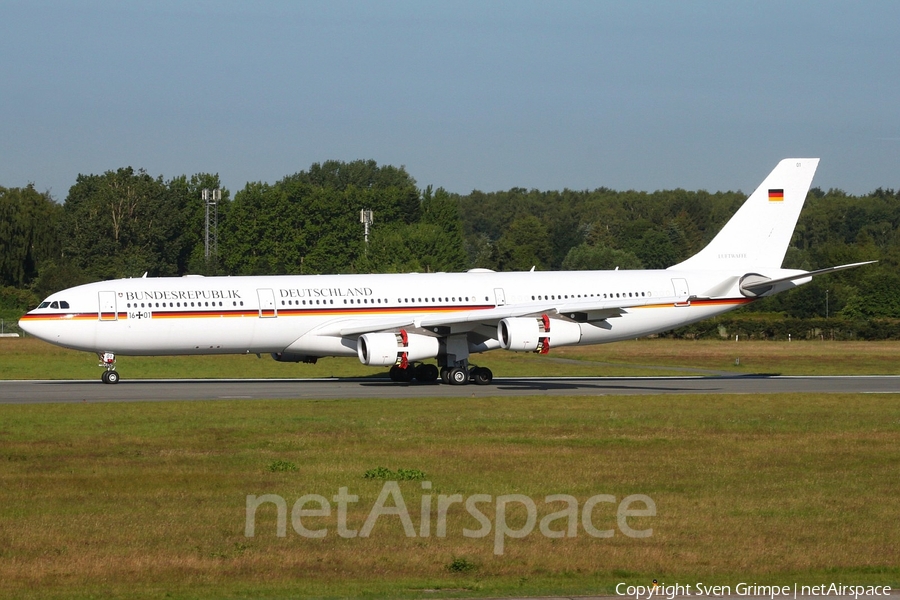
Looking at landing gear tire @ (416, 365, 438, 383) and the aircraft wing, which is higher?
the aircraft wing

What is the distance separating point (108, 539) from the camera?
14.3m

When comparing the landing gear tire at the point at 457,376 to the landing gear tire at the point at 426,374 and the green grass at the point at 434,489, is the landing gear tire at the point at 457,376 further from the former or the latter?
the green grass at the point at 434,489

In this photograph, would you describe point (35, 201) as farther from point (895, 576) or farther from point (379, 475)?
point (895, 576)

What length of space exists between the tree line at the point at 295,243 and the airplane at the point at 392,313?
50.4m

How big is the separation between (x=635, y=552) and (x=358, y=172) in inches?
6228

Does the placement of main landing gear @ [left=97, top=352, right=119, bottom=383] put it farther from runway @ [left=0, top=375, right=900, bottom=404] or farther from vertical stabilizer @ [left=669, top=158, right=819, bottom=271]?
vertical stabilizer @ [left=669, top=158, right=819, bottom=271]

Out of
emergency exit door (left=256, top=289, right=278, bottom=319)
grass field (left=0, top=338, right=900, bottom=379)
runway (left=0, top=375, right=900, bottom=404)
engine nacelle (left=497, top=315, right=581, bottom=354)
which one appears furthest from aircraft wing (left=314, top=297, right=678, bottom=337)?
grass field (left=0, top=338, right=900, bottom=379)

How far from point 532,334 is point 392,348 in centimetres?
434

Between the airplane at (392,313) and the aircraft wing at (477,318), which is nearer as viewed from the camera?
the airplane at (392,313)

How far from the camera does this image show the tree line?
9375 centimetres

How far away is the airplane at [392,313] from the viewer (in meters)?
36.4

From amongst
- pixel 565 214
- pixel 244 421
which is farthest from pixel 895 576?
pixel 565 214

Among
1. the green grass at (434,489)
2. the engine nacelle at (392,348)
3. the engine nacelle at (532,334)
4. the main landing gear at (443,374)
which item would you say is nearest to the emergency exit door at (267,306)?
the engine nacelle at (392,348)

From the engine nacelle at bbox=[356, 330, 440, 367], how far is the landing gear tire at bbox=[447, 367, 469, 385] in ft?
4.71
